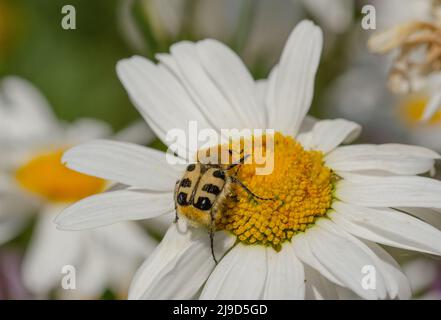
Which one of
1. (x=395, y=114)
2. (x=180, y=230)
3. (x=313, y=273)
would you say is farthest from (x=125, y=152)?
(x=395, y=114)

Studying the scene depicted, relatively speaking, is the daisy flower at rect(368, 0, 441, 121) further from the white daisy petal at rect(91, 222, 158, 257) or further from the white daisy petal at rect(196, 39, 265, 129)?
the white daisy petal at rect(91, 222, 158, 257)

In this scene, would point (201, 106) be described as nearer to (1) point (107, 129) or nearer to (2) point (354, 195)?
(2) point (354, 195)

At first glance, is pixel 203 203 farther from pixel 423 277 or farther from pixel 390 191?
pixel 423 277

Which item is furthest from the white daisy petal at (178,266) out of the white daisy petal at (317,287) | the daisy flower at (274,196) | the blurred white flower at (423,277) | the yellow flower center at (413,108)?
the yellow flower center at (413,108)

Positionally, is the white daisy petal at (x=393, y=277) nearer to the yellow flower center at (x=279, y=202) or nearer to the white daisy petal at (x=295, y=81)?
the yellow flower center at (x=279, y=202)

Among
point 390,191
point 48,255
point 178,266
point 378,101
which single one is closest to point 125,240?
point 48,255

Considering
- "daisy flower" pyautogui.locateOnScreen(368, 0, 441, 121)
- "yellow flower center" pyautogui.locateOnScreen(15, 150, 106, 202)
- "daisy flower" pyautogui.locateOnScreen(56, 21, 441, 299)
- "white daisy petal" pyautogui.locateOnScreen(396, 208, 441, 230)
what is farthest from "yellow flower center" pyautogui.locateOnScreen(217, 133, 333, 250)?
"yellow flower center" pyautogui.locateOnScreen(15, 150, 106, 202)
